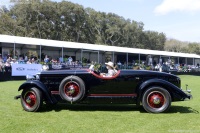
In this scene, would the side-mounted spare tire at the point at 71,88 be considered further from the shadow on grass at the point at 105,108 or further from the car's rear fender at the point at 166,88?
the car's rear fender at the point at 166,88

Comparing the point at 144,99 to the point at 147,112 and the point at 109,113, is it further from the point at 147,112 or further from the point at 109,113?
the point at 109,113

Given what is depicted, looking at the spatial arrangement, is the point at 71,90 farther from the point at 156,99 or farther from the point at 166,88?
the point at 166,88

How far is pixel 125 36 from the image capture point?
7106 cm

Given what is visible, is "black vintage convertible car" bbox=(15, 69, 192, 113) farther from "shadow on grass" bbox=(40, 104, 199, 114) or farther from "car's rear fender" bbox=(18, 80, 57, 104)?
"shadow on grass" bbox=(40, 104, 199, 114)

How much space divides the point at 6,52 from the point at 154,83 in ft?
71.5

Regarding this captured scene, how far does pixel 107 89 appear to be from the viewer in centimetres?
717

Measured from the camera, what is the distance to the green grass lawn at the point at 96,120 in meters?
5.29

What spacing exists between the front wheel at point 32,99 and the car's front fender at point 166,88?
2.53m

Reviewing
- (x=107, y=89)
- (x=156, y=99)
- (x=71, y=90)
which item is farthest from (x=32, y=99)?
(x=156, y=99)

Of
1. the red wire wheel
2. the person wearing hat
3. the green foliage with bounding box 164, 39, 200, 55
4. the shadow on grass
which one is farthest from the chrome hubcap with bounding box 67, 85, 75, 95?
the green foliage with bounding box 164, 39, 200, 55

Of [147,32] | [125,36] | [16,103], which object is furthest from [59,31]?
[16,103]

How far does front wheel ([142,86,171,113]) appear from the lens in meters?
6.92

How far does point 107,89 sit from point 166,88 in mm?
1479

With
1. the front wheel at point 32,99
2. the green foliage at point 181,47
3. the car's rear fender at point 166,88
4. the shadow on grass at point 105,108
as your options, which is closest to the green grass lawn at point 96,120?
the shadow on grass at point 105,108
